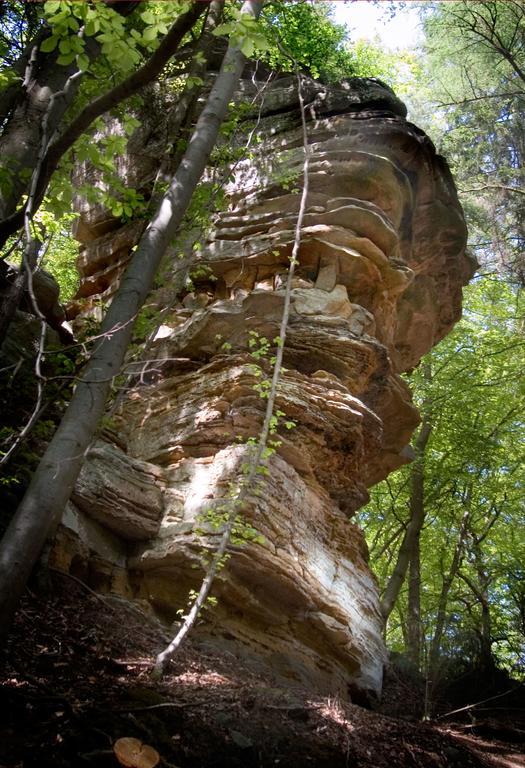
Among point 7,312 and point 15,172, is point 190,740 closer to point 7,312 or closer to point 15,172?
point 7,312

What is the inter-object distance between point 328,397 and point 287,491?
5.59 ft

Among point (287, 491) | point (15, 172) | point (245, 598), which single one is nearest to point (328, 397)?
point (287, 491)

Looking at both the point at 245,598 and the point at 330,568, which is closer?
the point at 245,598

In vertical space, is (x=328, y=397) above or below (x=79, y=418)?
above

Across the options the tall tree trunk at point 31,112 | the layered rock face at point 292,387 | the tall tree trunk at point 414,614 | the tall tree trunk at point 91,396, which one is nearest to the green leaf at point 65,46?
the tall tree trunk at point 31,112

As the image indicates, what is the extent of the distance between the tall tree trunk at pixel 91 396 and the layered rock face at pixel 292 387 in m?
1.62

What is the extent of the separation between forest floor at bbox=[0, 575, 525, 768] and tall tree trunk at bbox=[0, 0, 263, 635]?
0.71 m

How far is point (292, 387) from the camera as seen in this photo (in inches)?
360

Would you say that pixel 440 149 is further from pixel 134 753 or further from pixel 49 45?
pixel 134 753

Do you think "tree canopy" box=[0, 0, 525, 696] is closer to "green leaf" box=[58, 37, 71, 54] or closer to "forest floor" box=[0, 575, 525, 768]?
"green leaf" box=[58, 37, 71, 54]

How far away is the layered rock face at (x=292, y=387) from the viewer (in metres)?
7.68

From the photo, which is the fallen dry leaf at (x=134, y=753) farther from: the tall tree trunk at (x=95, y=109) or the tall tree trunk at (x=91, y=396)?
the tall tree trunk at (x=95, y=109)

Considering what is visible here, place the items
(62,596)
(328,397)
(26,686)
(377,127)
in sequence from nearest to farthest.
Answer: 1. (26,686)
2. (62,596)
3. (328,397)
4. (377,127)

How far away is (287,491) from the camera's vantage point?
335 inches
